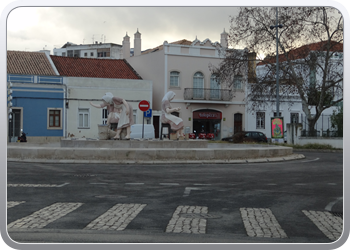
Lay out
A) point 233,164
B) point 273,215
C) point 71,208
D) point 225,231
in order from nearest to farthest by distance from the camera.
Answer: point 225,231 < point 273,215 < point 71,208 < point 233,164

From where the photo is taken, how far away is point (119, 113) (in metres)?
21.4

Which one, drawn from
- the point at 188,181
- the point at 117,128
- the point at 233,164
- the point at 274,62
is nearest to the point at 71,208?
the point at 188,181

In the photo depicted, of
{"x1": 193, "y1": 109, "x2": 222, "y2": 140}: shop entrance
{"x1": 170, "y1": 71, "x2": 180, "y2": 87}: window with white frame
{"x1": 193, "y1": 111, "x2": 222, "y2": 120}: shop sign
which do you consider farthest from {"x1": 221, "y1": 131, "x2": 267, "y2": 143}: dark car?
{"x1": 170, "y1": 71, "x2": 180, "y2": 87}: window with white frame

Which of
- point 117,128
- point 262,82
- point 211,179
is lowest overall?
point 211,179

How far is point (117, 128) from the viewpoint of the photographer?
21.0 metres

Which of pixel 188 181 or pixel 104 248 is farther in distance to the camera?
pixel 188 181

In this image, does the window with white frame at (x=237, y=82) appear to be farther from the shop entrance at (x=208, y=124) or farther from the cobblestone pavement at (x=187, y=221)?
the cobblestone pavement at (x=187, y=221)

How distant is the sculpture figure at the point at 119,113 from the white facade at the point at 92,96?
14.1 metres

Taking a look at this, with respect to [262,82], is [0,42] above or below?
below

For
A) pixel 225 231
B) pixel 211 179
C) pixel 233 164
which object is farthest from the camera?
pixel 233 164

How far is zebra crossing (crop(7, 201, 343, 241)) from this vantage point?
5.11m

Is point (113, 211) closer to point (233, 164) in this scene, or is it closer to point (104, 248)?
point (104, 248)

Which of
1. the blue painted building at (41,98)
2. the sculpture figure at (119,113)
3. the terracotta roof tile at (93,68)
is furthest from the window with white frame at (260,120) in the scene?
the sculpture figure at (119,113)
